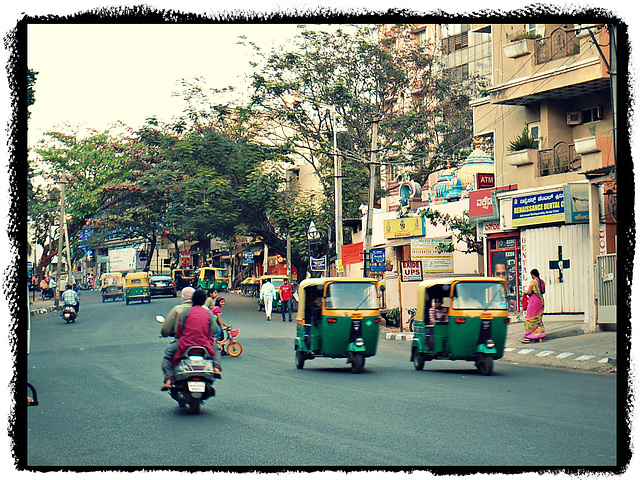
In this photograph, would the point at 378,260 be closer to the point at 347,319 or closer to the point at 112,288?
the point at 347,319

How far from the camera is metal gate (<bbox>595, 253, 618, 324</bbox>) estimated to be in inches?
698

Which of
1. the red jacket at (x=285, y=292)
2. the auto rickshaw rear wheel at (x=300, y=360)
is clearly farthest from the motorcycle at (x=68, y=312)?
the auto rickshaw rear wheel at (x=300, y=360)

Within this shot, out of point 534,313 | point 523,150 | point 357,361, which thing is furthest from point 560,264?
point 357,361

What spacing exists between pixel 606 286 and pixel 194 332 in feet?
37.0

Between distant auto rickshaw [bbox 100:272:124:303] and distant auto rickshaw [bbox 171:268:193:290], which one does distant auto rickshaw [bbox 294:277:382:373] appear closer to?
distant auto rickshaw [bbox 100:272:124:303]

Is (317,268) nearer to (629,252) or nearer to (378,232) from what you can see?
(378,232)

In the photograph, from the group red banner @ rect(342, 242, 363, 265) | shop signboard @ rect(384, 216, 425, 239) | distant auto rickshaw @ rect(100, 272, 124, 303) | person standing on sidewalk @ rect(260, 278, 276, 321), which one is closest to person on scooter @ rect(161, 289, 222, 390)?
red banner @ rect(342, 242, 363, 265)

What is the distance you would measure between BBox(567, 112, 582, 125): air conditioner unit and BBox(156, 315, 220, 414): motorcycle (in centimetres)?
1682

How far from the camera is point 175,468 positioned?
6.04 meters

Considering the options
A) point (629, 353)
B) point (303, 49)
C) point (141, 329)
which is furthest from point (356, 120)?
point (629, 353)

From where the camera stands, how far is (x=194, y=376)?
9914 mm

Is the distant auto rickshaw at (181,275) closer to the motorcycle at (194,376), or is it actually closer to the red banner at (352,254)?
the red banner at (352,254)

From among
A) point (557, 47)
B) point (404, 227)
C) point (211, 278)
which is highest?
point (557, 47)

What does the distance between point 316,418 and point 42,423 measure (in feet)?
10.6
